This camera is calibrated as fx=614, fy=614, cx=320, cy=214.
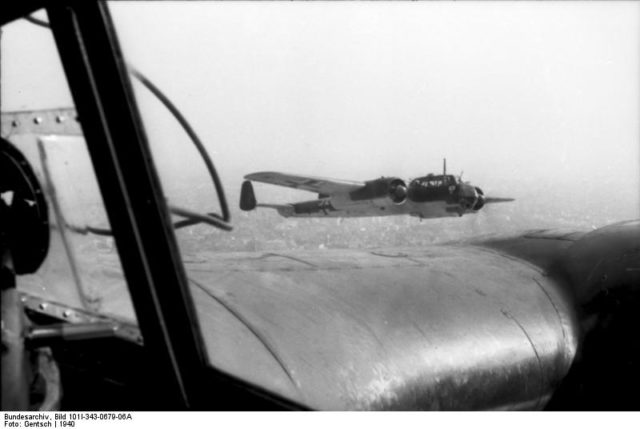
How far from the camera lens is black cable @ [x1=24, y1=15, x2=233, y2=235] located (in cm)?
186

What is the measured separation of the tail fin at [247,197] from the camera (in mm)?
2341

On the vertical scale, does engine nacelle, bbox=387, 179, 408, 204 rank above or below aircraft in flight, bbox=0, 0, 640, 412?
below

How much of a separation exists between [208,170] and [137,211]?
0.29m

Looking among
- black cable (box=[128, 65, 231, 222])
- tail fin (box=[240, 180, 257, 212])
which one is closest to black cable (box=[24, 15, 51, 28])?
black cable (box=[128, 65, 231, 222])

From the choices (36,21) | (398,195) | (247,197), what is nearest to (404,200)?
(398,195)

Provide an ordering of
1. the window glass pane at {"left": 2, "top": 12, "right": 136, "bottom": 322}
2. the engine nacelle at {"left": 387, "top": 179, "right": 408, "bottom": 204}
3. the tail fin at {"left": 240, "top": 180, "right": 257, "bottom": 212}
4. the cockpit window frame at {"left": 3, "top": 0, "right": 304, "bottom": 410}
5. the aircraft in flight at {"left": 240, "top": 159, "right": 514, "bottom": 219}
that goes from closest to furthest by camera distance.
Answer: the cockpit window frame at {"left": 3, "top": 0, "right": 304, "bottom": 410}, the window glass pane at {"left": 2, "top": 12, "right": 136, "bottom": 322}, the tail fin at {"left": 240, "top": 180, "right": 257, "bottom": 212}, the aircraft in flight at {"left": 240, "top": 159, "right": 514, "bottom": 219}, the engine nacelle at {"left": 387, "top": 179, "right": 408, "bottom": 204}

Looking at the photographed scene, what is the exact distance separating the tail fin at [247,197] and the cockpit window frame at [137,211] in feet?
1.58

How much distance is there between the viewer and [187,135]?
200 cm

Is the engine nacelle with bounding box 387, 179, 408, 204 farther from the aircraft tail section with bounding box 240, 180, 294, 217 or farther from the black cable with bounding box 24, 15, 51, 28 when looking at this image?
the black cable with bounding box 24, 15, 51, 28

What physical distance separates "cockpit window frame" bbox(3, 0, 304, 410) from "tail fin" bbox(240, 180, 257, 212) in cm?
48

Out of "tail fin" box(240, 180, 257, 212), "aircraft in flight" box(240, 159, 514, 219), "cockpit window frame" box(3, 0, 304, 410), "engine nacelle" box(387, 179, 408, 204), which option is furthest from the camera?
"engine nacelle" box(387, 179, 408, 204)

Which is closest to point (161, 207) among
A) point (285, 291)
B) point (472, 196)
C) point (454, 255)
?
point (285, 291)

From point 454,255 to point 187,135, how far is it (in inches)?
156

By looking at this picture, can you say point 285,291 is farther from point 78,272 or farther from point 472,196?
point 472,196
